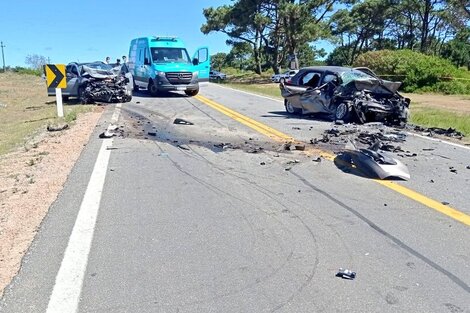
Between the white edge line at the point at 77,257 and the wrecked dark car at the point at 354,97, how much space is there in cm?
794

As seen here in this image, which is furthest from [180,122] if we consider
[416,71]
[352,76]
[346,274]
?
[416,71]

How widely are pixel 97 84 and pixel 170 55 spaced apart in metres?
4.84

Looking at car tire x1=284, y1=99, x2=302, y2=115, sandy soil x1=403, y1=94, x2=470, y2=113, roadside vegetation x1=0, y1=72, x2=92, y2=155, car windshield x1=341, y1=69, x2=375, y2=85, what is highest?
car windshield x1=341, y1=69, x2=375, y2=85

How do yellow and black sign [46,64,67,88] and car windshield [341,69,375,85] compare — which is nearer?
car windshield [341,69,375,85]

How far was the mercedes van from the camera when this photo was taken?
2089 cm

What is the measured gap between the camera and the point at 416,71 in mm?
29469

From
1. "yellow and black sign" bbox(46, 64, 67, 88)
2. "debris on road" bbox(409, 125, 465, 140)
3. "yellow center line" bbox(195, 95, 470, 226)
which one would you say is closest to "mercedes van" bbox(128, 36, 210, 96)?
"yellow center line" bbox(195, 95, 470, 226)

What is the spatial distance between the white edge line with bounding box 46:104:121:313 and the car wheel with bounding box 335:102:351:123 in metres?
7.76

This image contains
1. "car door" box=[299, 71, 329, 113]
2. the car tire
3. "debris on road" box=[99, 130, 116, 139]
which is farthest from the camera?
the car tire

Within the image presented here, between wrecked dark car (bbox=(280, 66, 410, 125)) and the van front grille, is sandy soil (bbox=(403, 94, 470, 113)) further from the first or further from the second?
the van front grille

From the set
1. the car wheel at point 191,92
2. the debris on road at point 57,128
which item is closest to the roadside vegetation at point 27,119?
the debris on road at point 57,128

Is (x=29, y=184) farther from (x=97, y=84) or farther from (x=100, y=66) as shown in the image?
(x=100, y=66)

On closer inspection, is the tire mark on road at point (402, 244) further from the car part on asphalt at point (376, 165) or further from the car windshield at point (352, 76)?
the car windshield at point (352, 76)

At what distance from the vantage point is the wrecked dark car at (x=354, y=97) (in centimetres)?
1210
